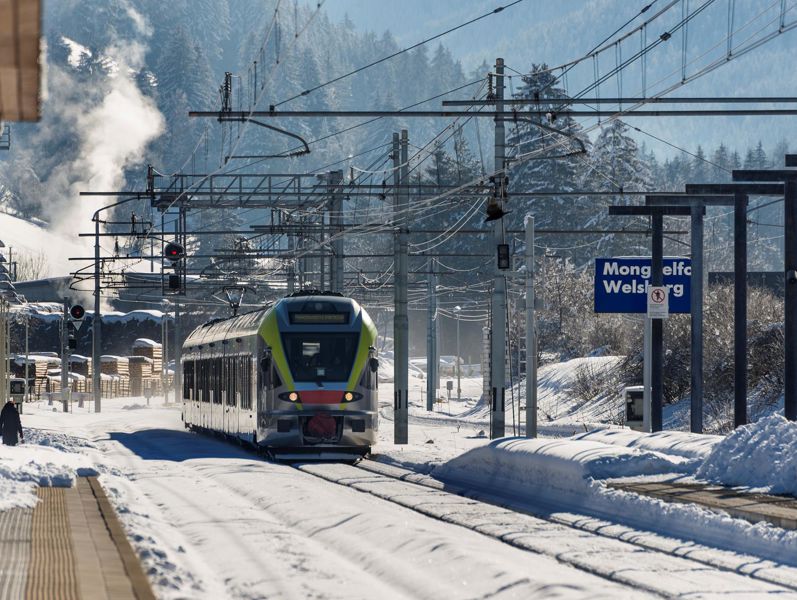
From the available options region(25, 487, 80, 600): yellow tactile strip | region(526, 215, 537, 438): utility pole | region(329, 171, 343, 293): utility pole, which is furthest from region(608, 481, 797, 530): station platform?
region(329, 171, 343, 293): utility pole

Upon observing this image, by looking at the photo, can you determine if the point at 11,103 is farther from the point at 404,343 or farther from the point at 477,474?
the point at 404,343

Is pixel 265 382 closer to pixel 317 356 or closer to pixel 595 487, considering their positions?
pixel 317 356

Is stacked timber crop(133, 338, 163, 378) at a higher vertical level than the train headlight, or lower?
lower

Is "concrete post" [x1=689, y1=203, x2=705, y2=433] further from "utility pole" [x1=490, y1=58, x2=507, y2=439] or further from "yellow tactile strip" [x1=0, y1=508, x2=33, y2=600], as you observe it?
"yellow tactile strip" [x1=0, y1=508, x2=33, y2=600]

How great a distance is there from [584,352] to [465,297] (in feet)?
200

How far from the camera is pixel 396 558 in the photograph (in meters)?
14.0

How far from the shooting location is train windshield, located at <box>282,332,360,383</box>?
3053 cm

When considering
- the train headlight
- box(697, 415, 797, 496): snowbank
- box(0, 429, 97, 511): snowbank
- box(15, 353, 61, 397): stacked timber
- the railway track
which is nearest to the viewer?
the railway track

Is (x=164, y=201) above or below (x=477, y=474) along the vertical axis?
above

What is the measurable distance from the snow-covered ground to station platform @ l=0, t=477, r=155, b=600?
0.33 metres

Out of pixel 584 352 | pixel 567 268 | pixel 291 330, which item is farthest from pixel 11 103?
pixel 567 268

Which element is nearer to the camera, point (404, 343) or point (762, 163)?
point (404, 343)

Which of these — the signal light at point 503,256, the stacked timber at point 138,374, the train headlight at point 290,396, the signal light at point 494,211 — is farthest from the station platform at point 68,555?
the stacked timber at point 138,374

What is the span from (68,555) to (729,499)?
8.29 m
